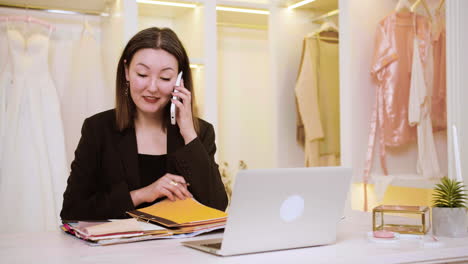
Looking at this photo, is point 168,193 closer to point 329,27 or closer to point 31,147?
point 31,147

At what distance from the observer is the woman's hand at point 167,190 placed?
157 centimetres

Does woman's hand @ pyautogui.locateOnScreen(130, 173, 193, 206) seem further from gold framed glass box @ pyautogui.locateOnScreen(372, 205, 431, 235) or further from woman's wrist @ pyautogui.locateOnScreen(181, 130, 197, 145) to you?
gold framed glass box @ pyautogui.locateOnScreen(372, 205, 431, 235)

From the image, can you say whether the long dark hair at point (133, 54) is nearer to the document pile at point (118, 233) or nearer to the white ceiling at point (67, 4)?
the document pile at point (118, 233)

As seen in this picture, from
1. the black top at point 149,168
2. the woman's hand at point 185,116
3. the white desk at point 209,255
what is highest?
the woman's hand at point 185,116

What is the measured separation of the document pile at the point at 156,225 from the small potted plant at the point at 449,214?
502mm

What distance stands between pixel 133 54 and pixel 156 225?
2.60ft

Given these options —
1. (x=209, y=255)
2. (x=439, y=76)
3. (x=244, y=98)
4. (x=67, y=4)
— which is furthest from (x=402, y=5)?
(x=209, y=255)

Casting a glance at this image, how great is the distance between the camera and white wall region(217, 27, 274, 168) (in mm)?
4117

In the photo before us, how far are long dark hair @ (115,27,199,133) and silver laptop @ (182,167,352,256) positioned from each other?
2.79 feet

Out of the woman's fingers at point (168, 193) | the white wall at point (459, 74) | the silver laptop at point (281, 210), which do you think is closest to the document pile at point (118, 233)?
the silver laptop at point (281, 210)

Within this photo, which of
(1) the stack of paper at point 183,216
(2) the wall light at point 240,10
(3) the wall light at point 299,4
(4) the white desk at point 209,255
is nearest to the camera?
(4) the white desk at point 209,255

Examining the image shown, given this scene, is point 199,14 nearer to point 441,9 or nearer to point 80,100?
point 80,100

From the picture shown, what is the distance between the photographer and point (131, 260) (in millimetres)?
977

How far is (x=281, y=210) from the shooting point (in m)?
1.04
